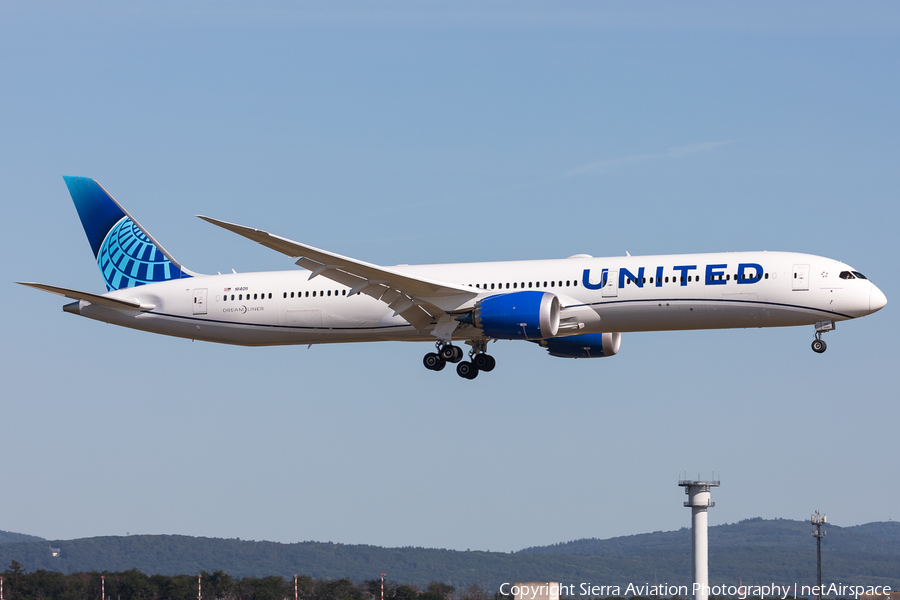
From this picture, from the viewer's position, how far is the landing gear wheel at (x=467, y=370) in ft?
161

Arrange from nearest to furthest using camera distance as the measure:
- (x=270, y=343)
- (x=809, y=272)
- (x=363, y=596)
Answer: (x=809, y=272) < (x=270, y=343) < (x=363, y=596)

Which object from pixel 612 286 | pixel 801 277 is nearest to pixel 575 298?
pixel 612 286

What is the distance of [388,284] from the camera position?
44.3m

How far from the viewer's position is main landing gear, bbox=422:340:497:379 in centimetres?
4828

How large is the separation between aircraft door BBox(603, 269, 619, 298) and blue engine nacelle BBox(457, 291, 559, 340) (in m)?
1.97

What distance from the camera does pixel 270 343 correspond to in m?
→ 49.1

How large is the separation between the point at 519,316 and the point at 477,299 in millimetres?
2962

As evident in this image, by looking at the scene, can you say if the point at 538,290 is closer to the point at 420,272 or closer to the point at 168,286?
the point at 420,272

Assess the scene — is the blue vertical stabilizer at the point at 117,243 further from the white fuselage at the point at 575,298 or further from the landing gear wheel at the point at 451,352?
the landing gear wheel at the point at 451,352

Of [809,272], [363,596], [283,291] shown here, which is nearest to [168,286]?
[283,291]

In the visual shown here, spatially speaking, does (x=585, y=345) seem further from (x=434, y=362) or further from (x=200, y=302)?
(x=200, y=302)

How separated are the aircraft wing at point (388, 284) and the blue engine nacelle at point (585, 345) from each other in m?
7.25

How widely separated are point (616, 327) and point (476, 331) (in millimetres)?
5804

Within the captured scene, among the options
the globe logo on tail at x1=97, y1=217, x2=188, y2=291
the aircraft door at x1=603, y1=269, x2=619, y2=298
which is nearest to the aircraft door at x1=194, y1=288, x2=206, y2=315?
the globe logo on tail at x1=97, y1=217, x2=188, y2=291
